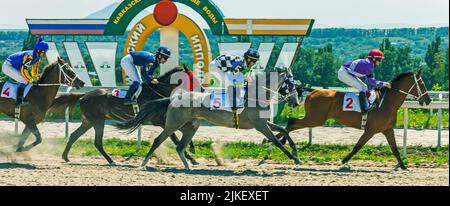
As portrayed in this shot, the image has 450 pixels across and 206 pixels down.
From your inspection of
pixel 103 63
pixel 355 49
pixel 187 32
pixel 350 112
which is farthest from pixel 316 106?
pixel 355 49

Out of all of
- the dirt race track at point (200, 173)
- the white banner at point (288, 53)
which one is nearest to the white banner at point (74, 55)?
the white banner at point (288, 53)

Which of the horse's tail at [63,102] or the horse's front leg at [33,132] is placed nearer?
the horse's front leg at [33,132]

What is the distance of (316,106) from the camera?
11.2 metres

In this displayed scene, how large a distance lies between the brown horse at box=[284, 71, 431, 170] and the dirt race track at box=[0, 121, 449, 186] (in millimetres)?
437

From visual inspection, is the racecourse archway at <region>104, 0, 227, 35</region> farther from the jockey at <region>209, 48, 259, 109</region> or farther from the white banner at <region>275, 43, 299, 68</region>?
the jockey at <region>209, 48, 259, 109</region>

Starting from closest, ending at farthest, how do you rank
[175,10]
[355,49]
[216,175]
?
[216,175]
[175,10]
[355,49]

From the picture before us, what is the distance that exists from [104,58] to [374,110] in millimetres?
8815

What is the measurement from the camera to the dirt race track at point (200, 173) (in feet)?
29.5

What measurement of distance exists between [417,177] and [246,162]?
8.37 feet

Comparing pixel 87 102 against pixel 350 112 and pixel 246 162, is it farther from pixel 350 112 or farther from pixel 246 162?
pixel 350 112

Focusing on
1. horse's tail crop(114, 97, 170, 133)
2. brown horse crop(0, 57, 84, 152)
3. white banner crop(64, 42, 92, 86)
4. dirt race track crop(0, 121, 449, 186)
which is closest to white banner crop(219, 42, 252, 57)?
white banner crop(64, 42, 92, 86)

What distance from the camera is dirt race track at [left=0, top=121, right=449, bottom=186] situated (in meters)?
8.98

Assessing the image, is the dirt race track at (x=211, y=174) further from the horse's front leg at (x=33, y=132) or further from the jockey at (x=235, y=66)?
the jockey at (x=235, y=66)

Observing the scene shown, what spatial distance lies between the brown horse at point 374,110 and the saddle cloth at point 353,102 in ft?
0.17
